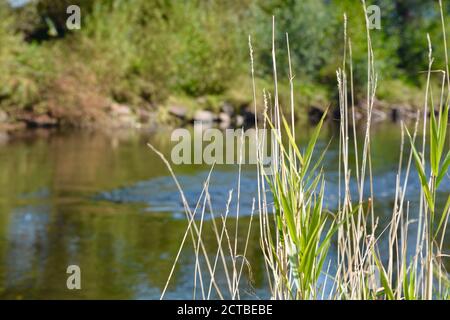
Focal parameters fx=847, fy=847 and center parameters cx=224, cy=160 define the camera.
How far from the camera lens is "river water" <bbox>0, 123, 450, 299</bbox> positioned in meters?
5.68

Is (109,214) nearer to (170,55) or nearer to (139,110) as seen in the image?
(139,110)

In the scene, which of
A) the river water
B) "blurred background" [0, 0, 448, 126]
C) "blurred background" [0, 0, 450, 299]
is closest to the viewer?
the river water

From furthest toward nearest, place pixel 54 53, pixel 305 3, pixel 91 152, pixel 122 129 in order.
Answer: pixel 305 3 < pixel 54 53 < pixel 122 129 < pixel 91 152

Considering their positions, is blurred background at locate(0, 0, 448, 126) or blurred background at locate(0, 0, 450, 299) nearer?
blurred background at locate(0, 0, 450, 299)

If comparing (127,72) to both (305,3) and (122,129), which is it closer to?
(122,129)

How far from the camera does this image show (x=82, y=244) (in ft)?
22.3

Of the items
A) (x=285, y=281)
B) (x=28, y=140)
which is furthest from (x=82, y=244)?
(x=28, y=140)

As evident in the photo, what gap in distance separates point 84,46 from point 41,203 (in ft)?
38.7

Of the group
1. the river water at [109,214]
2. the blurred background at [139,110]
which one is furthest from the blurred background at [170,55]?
the river water at [109,214]

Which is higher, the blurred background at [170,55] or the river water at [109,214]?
the blurred background at [170,55]

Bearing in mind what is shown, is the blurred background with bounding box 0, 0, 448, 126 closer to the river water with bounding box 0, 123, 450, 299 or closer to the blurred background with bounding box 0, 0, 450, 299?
the blurred background with bounding box 0, 0, 450, 299

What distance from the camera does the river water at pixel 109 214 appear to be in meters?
5.68

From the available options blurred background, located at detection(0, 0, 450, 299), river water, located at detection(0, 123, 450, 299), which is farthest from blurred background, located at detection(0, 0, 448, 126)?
river water, located at detection(0, 123, 450, 299)

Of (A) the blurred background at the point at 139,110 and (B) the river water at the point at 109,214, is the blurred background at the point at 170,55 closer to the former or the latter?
(A) the blurred background at the point at 139,110
